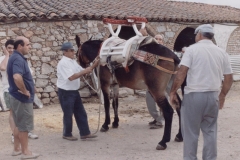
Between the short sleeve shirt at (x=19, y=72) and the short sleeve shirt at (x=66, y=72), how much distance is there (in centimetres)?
96

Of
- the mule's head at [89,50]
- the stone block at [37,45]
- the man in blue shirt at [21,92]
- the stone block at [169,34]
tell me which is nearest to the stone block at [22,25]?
the stone block at [37,45]

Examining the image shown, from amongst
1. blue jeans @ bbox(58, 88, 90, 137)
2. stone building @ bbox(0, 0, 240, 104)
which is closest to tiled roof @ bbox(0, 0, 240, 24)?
stone building @ bbox(0, 0, 240, 104)

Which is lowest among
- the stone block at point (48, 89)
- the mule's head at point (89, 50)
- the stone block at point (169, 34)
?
the stone block at point (48, 89)

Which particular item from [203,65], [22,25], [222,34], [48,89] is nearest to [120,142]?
[203,65]

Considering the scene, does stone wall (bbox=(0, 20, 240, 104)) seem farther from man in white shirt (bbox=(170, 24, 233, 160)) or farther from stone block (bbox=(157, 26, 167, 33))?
man in white shirt (bbox=(170, 24, 233, 160))

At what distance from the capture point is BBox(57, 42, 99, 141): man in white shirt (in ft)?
19.3

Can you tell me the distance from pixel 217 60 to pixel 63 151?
2.81 metres

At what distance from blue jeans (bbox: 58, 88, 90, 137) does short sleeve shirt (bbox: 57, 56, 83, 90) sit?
0.09 meters

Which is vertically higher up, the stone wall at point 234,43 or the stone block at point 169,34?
the stone block at point 169,34

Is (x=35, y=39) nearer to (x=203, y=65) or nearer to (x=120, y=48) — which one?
(x=120, y=48)

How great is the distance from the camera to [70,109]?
19.9ft

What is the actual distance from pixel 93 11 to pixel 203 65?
7973 mm

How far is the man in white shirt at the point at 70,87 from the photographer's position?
231 inches

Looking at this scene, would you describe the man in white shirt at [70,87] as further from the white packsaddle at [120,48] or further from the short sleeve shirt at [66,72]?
the white packsaddle at [120,48]
